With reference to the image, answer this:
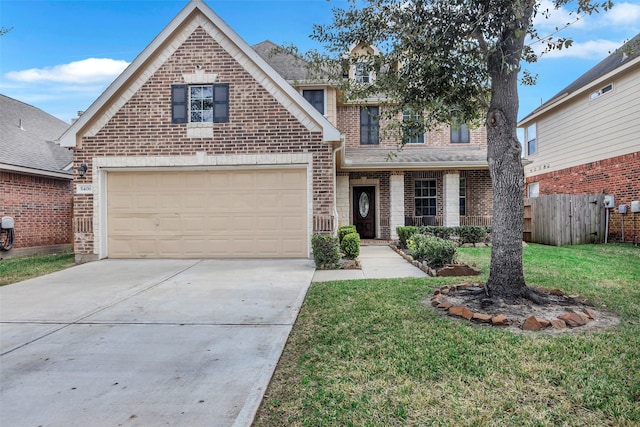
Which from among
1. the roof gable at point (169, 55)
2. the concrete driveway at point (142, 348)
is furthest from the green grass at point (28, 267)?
the roof gable at point (169, 55)

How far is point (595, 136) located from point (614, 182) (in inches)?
79.9

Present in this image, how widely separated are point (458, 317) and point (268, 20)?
11162mm

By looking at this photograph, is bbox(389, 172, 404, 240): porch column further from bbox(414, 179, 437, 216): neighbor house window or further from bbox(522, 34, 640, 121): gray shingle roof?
bbox(522, 34, 640, 121): gray shingle roof

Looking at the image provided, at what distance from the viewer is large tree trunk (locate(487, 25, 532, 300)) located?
5074 mm

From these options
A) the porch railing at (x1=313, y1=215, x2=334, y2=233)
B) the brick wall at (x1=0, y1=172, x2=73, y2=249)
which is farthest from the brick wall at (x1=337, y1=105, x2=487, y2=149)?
the brick wall at (x1=0, y1=172, x2=73, y2=249)

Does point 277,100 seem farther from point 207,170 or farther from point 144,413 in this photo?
point 144,413

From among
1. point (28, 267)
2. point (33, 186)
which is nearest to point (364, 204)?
point (28, 267)

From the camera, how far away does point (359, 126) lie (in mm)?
16266

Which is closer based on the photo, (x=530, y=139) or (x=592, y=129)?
(x=592, y=129)

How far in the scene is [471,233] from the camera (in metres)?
13.1

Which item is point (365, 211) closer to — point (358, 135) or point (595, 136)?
point (358, 135)

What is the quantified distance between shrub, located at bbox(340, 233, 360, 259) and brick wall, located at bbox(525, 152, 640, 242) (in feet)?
31.2

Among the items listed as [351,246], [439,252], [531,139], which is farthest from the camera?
[531,139]

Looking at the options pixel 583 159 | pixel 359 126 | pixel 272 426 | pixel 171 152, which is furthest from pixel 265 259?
pixel 583 159
